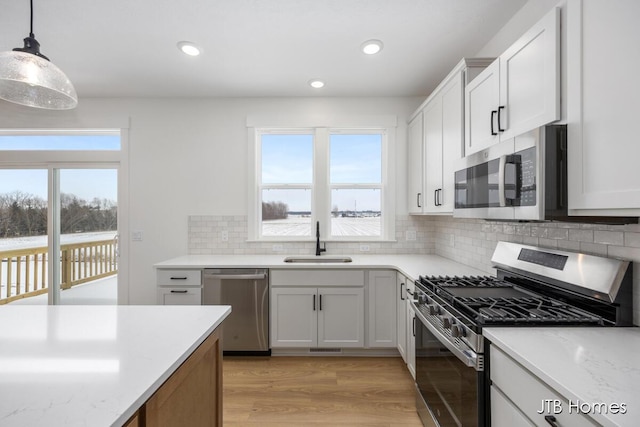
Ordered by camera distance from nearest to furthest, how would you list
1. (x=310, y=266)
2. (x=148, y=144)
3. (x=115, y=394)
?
(x=115, y=394)
(x=310, y=266)
(x=148, y=144)

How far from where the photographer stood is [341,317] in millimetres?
2725

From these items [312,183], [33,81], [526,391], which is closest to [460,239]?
[312,183]

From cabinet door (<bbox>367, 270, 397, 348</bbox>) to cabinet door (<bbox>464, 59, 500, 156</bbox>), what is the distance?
135cm

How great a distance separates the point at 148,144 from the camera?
330 centimetres

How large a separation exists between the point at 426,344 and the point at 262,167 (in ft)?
8.11

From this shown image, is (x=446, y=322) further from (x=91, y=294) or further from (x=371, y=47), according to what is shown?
(x=91, y=294)

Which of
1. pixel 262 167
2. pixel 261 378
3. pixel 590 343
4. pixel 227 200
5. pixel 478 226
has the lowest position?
pixel 261 378

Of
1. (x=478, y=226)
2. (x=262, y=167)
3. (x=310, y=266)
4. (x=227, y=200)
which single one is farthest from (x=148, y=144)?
(x=478, y=226)

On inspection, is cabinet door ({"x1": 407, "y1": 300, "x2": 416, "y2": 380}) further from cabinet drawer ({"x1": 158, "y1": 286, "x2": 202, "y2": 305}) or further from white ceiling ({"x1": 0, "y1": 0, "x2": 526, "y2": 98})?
white ceiling ({"x1": 0, "y1": 0, "x2": 526, "y2": 98})

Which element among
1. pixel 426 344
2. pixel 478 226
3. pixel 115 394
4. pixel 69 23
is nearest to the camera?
pixel 115 394

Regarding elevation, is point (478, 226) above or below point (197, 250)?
above

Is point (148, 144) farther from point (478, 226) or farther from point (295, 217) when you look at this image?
point (478, 226)

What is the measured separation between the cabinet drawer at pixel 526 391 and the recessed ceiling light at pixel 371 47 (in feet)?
7.06

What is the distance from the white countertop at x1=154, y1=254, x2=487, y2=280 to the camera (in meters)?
2.39
